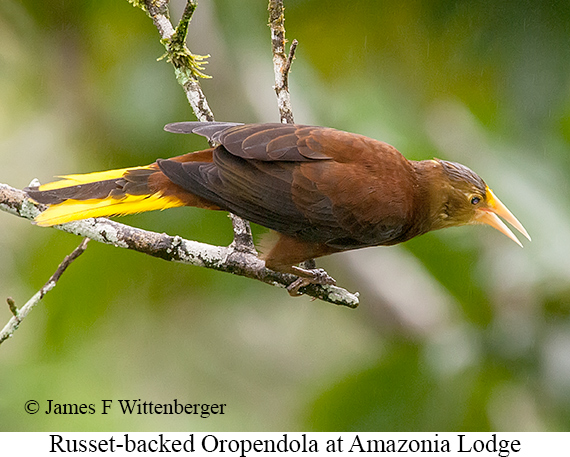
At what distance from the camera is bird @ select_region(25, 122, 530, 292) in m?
2.15

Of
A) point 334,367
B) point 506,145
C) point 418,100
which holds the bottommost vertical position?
point 334,367

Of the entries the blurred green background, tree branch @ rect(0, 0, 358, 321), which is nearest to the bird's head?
tree branch @ rect(0, 0, 358, 321)

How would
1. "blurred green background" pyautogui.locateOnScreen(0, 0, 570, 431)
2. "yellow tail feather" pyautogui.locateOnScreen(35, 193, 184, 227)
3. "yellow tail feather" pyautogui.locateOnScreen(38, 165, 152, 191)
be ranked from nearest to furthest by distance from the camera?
"yellow tail feather" pyautogui.locateOnScreen(35, 193, 184, 227) → "yellow tail feather" pyautogui.locateOnScreen(38, 165, 152, 191) → "blurred green background" pyautogui.locateOnScreen(0, 0, 570, 431)

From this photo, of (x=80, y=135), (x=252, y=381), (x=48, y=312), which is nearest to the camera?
(x=48, y=312)

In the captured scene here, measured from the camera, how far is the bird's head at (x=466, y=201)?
231cm

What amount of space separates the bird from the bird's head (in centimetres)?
1

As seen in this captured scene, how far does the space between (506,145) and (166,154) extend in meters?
1.82

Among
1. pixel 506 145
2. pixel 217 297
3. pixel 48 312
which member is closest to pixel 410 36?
pixel 506 145

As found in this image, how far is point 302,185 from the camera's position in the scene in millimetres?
2172

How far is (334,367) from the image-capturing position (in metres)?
3.40

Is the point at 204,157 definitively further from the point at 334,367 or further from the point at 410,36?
the point at 410,36

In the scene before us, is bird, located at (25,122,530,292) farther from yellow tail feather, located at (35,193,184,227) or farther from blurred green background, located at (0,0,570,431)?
blurred green background, located at (0,0,570,431)

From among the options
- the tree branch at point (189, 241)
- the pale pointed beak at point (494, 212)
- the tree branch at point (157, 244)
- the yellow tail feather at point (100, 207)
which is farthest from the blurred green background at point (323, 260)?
the yellow tail feather at point (100, 207)

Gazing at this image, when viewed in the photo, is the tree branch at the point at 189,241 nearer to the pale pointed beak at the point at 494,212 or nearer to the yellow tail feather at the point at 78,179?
the yellow tail feather at the point at 78,179
